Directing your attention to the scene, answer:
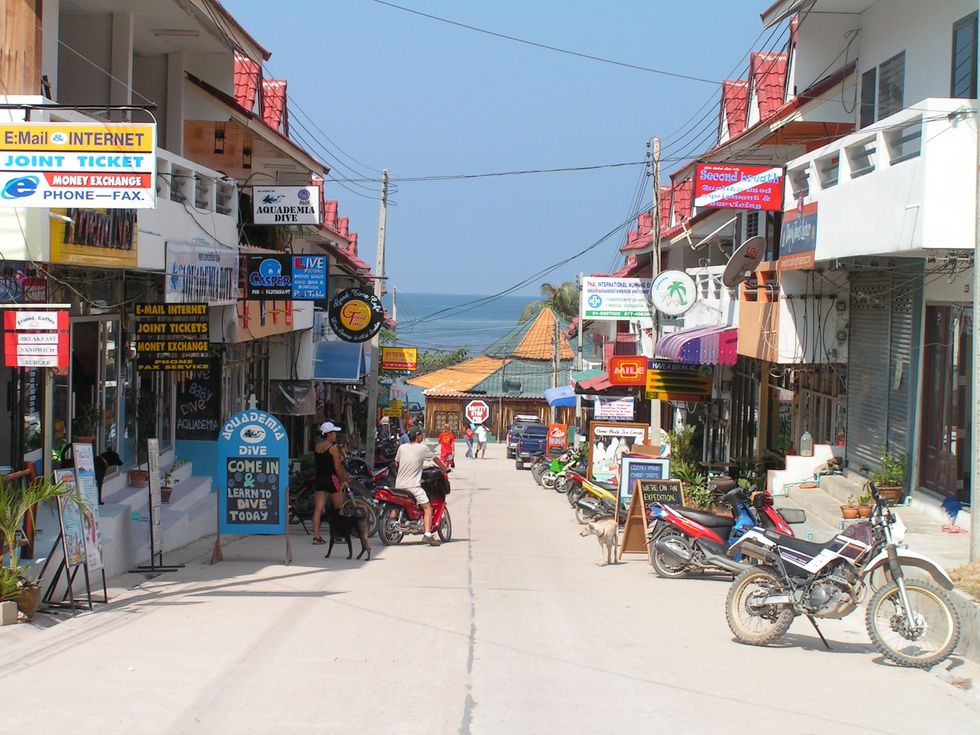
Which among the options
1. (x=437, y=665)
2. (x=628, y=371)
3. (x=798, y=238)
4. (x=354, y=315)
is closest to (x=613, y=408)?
(x=628, y=371)

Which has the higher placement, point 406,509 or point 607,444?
point 607,444

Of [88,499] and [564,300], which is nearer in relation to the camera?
[88,499]

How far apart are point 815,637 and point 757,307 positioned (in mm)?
10634

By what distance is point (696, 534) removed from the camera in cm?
1327

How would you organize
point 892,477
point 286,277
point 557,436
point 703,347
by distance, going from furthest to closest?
1. point 557,436
2. point 703,347
3. point 286,277
4. point 892,477

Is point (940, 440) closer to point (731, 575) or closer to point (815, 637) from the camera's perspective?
point (731, 575)

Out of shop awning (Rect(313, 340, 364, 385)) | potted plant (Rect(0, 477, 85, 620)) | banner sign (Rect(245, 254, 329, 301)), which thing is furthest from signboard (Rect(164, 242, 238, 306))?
shop awning (Rect(313, 340, 364, 385))

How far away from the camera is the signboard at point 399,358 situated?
127 feet

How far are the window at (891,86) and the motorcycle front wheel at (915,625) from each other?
33.8ft

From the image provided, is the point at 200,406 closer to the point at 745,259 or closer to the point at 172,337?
the point at 172,337

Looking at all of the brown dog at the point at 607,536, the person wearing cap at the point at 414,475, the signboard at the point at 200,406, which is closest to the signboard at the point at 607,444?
the signboard at the point at 200,406

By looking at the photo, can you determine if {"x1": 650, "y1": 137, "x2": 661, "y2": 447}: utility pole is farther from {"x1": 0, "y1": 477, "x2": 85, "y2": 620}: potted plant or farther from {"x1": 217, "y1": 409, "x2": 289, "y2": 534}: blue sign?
{"x1": 0, "y1": 477, "x2": 85, "y2": 620}: potted plant

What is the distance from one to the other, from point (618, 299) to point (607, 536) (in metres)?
13.5

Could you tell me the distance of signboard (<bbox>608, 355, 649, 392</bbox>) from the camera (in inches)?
1097
